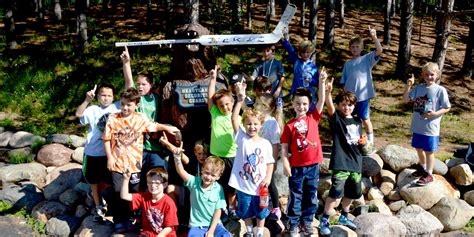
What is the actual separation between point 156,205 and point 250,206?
2.93 feet

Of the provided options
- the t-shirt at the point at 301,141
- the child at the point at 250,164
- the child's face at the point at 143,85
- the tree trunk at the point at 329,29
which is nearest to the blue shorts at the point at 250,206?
the child at the point at 250,164

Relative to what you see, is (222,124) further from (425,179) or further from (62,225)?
(425,179)

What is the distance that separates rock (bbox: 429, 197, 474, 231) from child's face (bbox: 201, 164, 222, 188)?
3.06 m

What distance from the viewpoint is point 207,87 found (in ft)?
17.1

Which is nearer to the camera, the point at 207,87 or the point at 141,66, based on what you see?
the point at 207,87

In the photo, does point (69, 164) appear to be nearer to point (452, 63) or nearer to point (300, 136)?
point (300, 136)

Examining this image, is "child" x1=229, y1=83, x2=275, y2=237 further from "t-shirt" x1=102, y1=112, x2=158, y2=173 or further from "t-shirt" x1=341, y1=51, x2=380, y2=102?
"t-shirt" x1=341, y1=51, x2=380, y2=102

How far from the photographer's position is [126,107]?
480cm

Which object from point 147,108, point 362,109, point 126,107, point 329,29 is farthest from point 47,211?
point 329,29

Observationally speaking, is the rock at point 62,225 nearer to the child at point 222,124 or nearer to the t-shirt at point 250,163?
the child at point 222,124

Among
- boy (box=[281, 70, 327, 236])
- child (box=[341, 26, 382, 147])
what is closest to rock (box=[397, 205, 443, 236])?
child (box=[341, 26, 382, 147])

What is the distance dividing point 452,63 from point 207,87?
35.3 feet

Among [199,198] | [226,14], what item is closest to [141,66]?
[226,14]

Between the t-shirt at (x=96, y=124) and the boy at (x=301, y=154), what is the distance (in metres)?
1.86
